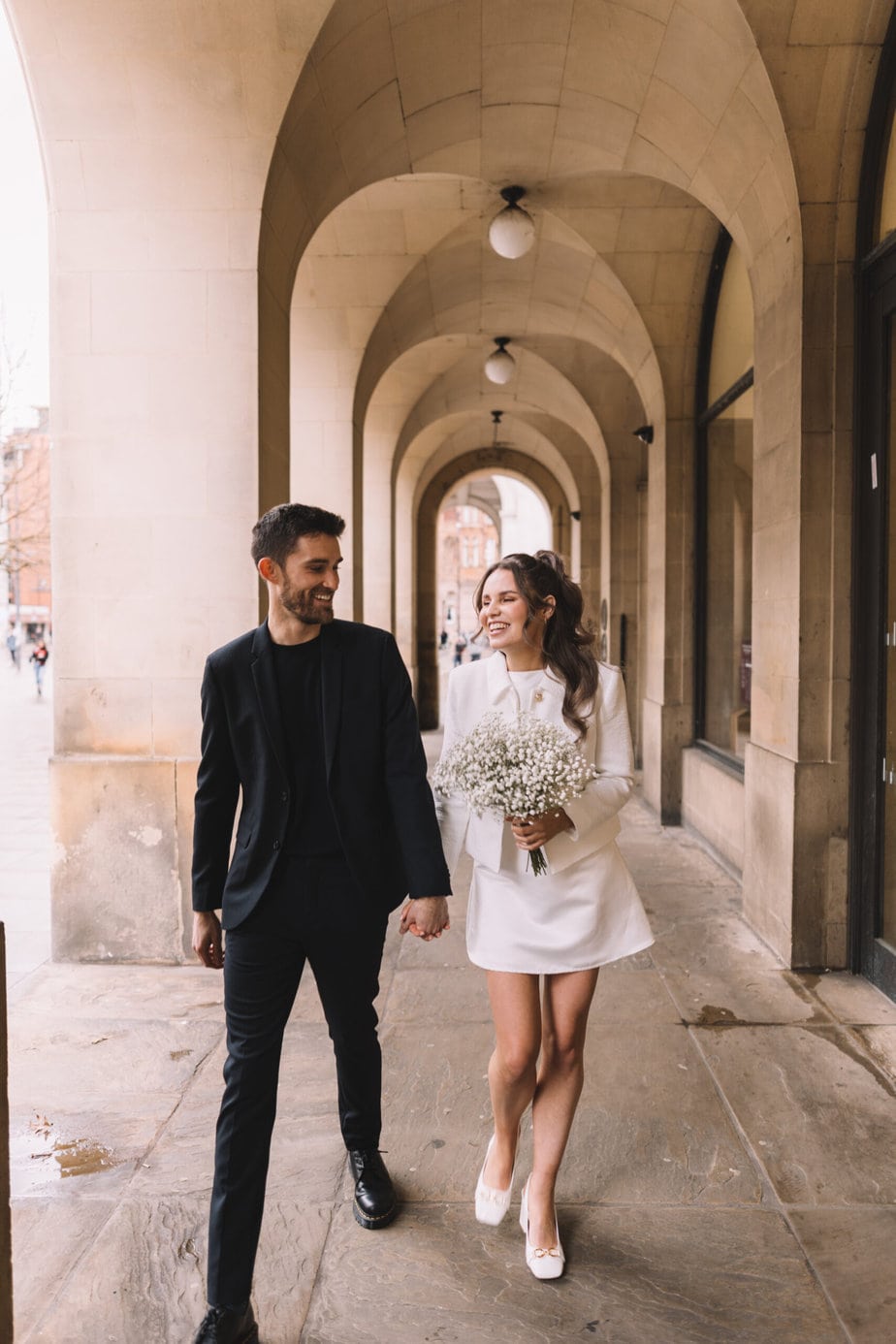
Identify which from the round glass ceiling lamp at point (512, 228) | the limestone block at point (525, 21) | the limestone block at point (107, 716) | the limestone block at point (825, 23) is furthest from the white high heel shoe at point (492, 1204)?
the round glass ceiling lamp at point (512, 228)

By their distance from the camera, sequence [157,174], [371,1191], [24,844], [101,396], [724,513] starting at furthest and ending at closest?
[724,513] < [24,844] < [101,396] < [157,174] < [371,1191]

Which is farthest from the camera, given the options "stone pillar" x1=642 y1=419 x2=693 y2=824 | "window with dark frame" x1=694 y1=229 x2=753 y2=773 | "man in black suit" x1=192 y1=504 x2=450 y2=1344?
"stone pillar" x1=642 y1=419 x2=693 y2=824

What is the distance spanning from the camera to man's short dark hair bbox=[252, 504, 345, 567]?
266cm

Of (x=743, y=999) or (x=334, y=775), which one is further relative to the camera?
(x=743, y=999)

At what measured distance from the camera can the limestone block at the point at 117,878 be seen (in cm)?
538

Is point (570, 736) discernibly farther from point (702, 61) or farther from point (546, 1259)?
point (702, 61)

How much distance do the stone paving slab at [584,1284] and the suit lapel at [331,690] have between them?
141cm

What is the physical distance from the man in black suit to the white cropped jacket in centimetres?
15

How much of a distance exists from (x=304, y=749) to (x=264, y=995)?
25.4 inches

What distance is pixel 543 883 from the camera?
111 inches

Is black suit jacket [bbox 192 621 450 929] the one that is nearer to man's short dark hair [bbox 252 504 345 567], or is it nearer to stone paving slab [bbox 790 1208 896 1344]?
man's short dark hair [bbox 252 504 345 567]

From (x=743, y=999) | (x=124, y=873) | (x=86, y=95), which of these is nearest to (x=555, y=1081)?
(x=743, y=999)

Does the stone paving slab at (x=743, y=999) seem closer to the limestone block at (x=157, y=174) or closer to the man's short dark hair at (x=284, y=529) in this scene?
the man's short dark hair at (x=284, y=529)

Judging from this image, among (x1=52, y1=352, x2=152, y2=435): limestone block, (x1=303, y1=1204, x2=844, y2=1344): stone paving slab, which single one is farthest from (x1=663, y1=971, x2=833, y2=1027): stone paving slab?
(x1=52, y1=352, x2=152, y2=435): limestone block
